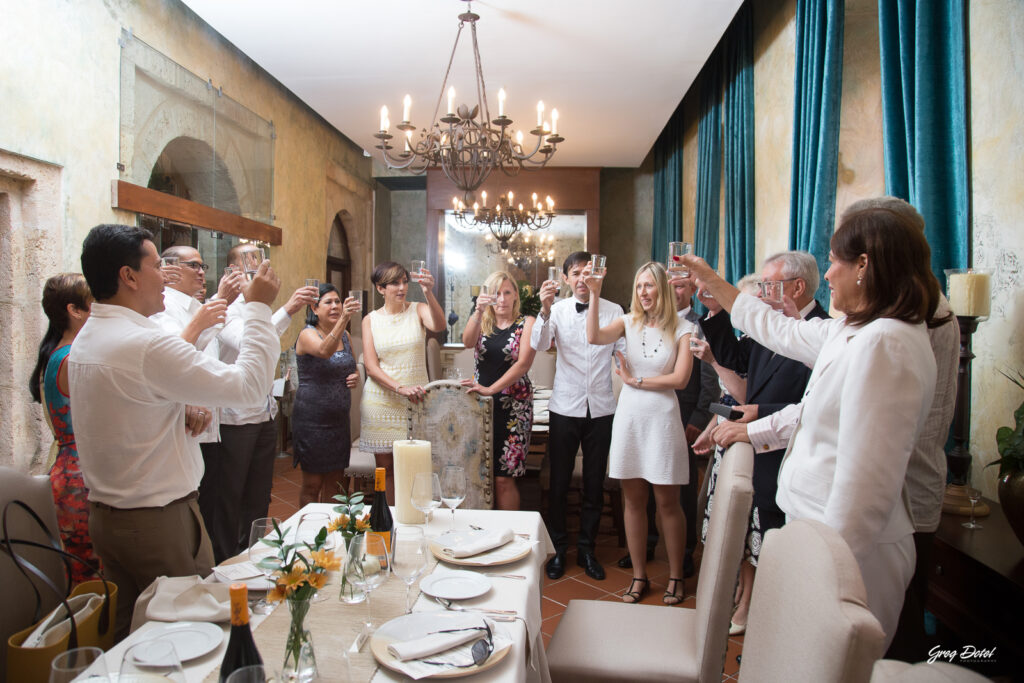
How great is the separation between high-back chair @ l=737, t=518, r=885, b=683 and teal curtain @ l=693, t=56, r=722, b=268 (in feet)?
15.9

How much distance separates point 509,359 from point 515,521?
143cm

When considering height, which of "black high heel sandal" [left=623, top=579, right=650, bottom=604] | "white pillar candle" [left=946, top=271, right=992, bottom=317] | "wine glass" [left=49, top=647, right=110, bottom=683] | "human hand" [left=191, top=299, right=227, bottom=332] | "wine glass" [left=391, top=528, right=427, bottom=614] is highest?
"white pillar candle" [left=946, top=271, right=992, bottom=317]

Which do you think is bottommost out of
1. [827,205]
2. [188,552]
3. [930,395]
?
[188,552]

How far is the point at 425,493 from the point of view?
163 centimetres

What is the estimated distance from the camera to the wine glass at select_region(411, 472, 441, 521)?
63.7 inches

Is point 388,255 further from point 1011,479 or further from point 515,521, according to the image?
point 1011,479

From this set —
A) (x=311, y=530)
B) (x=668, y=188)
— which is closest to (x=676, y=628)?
(x=311, y=530)

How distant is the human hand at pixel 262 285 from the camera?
1.80 m

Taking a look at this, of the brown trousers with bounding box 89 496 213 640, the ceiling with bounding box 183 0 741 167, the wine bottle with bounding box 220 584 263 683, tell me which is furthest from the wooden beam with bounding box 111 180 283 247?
the wine bottle with bounding box 220 584 263 683

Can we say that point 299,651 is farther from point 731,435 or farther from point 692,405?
point 692,405

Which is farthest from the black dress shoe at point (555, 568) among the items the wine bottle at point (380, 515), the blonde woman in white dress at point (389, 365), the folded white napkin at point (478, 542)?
the wine bottle at point (380, 515)

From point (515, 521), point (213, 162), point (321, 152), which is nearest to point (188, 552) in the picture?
point (515, 521)

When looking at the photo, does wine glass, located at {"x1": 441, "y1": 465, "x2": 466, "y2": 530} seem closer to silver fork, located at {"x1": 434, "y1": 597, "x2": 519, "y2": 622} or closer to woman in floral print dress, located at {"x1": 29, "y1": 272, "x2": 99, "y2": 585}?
silver fork, located at {"x1": 434, "y1": 597, "x2": 519, "y2": 622}

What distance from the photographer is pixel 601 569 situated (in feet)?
10.9
